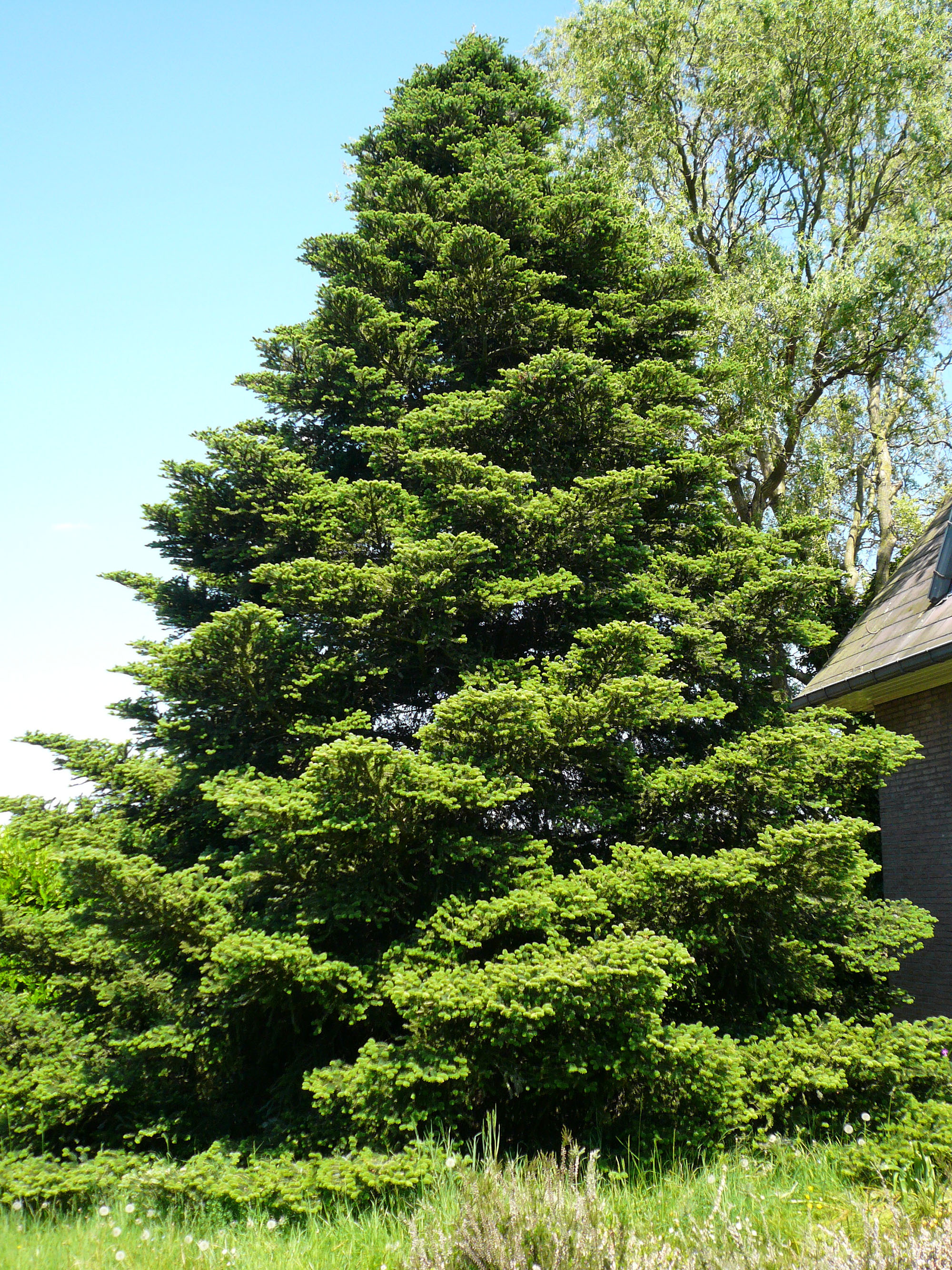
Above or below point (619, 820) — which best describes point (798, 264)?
above

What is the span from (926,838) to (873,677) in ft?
6.96

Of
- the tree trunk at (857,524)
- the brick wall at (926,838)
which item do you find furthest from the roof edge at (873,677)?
the tree trunk at (857,524)

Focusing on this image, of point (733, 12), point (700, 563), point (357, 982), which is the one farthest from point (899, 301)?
point (357, 982)

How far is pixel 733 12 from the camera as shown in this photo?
1756 centimetres

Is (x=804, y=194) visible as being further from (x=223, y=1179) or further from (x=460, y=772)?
(x=223, y=1179)

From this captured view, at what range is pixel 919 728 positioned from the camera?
1057 cm

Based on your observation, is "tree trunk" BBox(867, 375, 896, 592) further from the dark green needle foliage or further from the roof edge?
the dark green needle foliage

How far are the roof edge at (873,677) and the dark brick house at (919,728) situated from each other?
0.04ft

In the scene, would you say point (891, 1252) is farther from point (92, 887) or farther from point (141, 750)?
point (141, 750)

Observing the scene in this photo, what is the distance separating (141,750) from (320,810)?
11.3 ft

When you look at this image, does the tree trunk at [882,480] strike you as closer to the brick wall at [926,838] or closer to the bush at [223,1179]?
the brick wall at [926,838]

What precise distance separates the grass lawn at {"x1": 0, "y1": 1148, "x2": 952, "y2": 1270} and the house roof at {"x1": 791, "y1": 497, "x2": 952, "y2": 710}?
5275 millimetres

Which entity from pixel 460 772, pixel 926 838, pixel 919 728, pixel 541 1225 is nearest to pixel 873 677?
pixel 919 728

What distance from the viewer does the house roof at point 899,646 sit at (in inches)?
373
